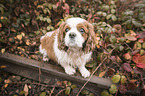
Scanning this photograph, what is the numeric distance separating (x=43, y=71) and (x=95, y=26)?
66.9 inches

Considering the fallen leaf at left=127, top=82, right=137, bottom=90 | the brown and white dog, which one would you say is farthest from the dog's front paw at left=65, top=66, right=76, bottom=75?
the fallen leaf at left=127, top=82, right=137, bottom=90

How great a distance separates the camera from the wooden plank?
191cm

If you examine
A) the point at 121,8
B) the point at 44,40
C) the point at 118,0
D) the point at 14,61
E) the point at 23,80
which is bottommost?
the point at 23,80

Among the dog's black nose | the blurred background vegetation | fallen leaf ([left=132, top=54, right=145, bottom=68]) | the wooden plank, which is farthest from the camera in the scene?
the blurred background vegetation

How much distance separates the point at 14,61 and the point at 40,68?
2.16 feet

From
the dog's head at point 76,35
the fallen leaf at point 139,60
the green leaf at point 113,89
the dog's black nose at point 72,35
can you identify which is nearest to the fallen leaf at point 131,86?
the green leaf at point 113,89

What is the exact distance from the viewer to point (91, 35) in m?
1.71

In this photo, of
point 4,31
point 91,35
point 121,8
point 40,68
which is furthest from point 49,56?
point 121,8

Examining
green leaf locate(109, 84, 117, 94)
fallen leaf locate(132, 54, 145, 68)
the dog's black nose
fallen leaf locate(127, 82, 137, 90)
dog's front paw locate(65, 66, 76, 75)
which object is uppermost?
the dog's black nose

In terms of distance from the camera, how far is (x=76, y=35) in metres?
1.41

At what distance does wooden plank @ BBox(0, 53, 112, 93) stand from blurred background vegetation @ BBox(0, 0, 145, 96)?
20 centimetres

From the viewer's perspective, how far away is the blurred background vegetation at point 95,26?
2.11 m

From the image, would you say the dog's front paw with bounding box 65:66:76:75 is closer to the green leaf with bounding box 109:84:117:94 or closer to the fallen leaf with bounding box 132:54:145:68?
the green leaf with bounding box 109:84:117:94

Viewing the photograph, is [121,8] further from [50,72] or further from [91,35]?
[50,72]
